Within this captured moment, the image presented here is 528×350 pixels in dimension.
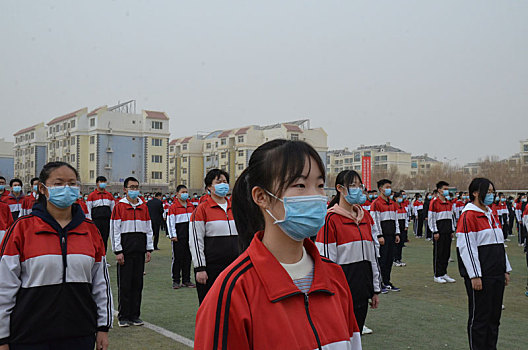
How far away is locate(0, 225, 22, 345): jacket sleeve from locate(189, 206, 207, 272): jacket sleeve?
2.76 meters

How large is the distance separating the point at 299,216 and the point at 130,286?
5859 millimetres

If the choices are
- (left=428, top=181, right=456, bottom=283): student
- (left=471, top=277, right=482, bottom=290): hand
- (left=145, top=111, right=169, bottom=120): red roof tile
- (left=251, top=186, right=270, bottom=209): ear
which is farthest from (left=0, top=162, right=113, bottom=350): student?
(left=145, top=111, right=169, bottom=120): red roof tile

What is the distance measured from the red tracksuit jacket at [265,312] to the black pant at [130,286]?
A: 5.77 meters

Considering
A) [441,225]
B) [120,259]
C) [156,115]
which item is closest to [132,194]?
[120,259]

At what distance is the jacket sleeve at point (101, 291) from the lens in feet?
12.3

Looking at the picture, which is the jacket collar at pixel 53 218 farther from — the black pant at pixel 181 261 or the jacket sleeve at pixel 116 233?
the black pant at pixel 181 261

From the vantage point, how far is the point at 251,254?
1.91 metres

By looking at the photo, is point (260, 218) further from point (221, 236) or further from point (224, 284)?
point (221, 236)

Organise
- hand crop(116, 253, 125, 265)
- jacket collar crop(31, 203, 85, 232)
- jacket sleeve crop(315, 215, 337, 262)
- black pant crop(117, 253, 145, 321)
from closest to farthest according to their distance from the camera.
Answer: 1. jacket collar crop(31, 203, 85, 232)
2. jacket sleeve crop(315, 215, 337, 262)
3. black pant crop(117, 253, 145, 321)
4. hand crop(116, 253, 125, 265)

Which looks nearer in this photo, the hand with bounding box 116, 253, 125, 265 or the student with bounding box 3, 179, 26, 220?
the hand with bounding box 116, 253, 125, 265

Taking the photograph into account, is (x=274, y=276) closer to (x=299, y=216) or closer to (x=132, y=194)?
(x=299, y=216)

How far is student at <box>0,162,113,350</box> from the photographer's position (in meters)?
Answer: 3.36

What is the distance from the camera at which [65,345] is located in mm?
3484

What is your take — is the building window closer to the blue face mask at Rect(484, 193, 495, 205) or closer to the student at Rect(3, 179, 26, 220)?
the student at Rect(3, 179, 26, 220)
